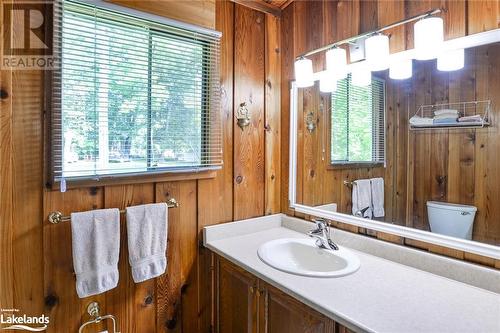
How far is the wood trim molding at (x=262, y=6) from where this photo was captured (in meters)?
1.80

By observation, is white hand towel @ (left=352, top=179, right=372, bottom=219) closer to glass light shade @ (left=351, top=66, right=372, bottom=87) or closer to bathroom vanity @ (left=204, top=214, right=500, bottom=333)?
bathroom vanity @ (left=204, top=214, right=500, bottom=333)

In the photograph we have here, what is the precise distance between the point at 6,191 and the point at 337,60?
5.58ft

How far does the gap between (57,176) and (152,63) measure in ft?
2.33

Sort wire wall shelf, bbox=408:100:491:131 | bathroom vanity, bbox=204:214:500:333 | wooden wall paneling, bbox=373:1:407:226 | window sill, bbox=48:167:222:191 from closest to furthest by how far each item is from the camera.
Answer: bathroom vanity, bbox=204:214:500:333 < wire wall shelf, bbox=408:100:491:131 < window sill, bbox=48:167:222:191 < wooden wall paneling, bbox=373:1:407:226

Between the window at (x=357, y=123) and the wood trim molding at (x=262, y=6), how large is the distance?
71cm

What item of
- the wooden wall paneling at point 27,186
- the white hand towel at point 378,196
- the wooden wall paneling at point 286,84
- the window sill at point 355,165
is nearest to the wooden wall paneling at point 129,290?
the wooden wall paneling at point 27,186

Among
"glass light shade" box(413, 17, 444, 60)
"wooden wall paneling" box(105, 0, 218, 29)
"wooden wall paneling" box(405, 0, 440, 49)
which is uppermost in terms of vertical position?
"wooden wall paneling" box(105, 0, 218, 29)

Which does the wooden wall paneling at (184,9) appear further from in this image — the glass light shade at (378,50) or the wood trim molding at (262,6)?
the glass light shade at (378,50)

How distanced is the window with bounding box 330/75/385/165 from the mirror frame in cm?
20

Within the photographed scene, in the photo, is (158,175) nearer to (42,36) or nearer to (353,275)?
(42,36)

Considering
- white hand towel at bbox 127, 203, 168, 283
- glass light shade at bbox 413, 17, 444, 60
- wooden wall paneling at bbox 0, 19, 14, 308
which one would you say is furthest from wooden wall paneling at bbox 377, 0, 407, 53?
wooden wall paneling at bbox 0, 19, 14, 308

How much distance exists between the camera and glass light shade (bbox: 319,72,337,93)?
5.55 ft

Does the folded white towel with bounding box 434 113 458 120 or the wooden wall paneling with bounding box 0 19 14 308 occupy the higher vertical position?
the folded white towel with bounding box 434 113 458 120

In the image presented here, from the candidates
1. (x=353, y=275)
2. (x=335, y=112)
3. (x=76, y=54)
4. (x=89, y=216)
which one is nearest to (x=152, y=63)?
(x=76, y=54)
